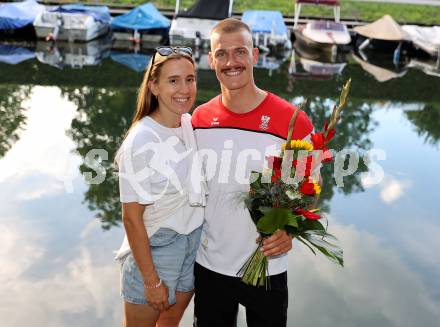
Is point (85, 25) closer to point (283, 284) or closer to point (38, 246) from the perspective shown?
point (38, 246)

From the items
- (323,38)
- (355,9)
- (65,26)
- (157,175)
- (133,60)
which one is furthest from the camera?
(355,9)

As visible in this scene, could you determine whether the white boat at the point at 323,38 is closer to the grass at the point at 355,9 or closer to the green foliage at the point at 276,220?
the grass at the point at 355,9

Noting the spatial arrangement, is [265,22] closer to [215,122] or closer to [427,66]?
[427,66]

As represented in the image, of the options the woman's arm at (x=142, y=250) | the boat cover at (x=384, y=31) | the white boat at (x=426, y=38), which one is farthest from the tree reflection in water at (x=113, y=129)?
the white boat at (x=426, y=38)

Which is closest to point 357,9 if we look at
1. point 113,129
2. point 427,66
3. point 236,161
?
point 427,66

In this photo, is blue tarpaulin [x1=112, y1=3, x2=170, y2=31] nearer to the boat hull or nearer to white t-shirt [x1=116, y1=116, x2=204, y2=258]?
the boat hull

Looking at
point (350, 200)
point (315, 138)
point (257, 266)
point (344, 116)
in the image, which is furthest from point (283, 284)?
point (344, 116)

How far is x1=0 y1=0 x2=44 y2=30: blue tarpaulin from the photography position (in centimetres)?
2041

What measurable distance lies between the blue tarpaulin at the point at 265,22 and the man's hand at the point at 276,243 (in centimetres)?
1868

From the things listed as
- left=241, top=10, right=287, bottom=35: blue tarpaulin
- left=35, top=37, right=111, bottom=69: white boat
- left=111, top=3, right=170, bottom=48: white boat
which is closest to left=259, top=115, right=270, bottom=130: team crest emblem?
left=35, top=37, right=111, bottom=69: white boat

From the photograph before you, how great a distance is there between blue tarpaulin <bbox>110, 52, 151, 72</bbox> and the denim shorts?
13617 millimetres

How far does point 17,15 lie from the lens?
20.7m

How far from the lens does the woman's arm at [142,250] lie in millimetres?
2746

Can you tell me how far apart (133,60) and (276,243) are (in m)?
15.9
